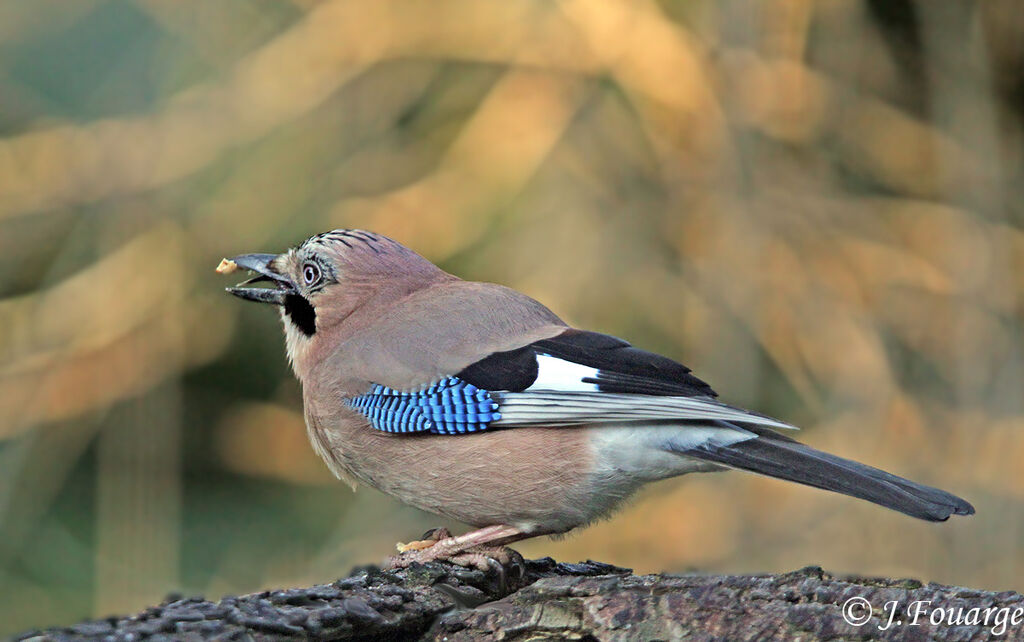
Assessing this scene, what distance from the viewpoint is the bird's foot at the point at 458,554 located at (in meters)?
2.73

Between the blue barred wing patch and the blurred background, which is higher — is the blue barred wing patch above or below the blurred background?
below

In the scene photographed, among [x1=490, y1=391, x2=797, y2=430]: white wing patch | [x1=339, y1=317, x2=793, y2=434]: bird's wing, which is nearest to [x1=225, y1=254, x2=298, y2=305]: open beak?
[x1=339, y1=317, x2=793, y2=434]: bird's wing

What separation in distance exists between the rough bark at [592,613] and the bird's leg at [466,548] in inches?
14.9

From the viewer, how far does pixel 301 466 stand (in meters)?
4.95

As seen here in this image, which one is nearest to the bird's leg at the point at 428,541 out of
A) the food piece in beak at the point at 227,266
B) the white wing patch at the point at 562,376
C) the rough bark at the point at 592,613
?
the white wing patch at the point at 562,376

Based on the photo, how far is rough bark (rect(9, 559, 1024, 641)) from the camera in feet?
6.60

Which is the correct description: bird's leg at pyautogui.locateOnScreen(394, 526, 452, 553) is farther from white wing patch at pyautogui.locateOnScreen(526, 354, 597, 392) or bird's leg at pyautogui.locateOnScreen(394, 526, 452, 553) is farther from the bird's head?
the bird's head

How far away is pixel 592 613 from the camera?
2156 millimetres

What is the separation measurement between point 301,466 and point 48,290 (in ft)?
3.73

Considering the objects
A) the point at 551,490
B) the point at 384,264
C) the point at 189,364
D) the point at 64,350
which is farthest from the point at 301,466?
the point at 551,490

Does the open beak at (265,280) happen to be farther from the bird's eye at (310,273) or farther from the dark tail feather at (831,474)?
the dark tail feather at (831,474)

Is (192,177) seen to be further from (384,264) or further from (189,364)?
(384,264)

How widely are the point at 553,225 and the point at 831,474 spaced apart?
2.86 metres

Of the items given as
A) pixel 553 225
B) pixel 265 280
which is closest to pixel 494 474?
pixel 265 280
